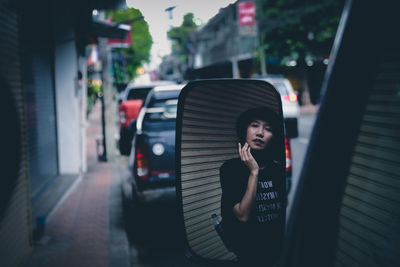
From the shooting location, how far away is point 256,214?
1.30 meters

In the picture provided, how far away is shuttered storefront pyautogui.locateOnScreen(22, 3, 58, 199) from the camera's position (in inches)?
304

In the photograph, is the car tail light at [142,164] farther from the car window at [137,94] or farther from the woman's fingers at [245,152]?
the car window at [137,94]

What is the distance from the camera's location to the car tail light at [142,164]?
18.0 feet

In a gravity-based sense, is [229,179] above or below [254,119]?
below

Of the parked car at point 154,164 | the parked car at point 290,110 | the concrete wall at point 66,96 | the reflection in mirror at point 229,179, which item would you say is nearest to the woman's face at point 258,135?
the reflection in mirror at point 229,179

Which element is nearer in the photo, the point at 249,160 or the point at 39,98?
the point at 249,160

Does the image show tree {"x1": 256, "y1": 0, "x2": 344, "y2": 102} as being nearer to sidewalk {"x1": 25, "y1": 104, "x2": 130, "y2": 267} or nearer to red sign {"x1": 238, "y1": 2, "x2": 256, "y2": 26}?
red sign {"x1": 238, "y1": 2, "x2": 256, "y2": 26}

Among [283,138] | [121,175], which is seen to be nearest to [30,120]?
[121,175]

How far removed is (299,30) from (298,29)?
0.35ft

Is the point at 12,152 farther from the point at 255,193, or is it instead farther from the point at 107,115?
the point at 107,115

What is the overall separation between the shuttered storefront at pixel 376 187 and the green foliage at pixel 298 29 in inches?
966

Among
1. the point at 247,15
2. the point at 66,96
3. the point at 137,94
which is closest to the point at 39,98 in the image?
the point at 66,96

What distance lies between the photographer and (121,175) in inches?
407

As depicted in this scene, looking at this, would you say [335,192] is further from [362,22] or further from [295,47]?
[295,47]
